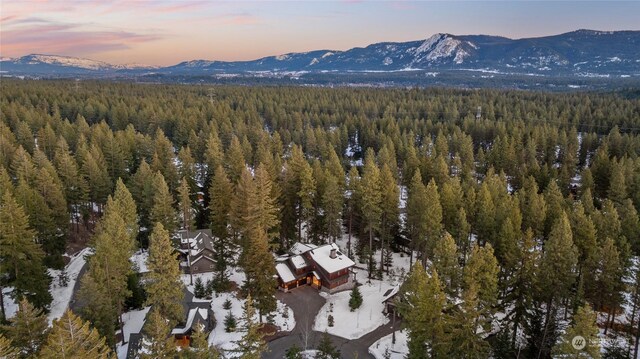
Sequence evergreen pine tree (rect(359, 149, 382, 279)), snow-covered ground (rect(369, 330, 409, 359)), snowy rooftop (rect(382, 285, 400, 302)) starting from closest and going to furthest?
snow-covered ground (rect(369, 330, 409, 359))
snowy rooftop (rect(382, 285, 400, 302))
evergreen pine tree (rect(359, 149, 382, 279))

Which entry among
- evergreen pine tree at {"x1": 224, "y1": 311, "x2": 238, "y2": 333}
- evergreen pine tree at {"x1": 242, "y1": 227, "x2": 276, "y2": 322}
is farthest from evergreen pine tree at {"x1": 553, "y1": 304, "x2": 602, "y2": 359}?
evergreen pine tree at {"x1": 224, "y1": 311, "x2": 238, "y2": 333}

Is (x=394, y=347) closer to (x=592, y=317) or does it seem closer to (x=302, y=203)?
(x=592, y=317)

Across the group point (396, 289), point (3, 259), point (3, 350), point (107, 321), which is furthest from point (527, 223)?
point (3, 259)

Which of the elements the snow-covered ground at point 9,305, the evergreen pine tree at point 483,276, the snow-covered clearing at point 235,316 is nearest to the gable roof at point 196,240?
the snow-covered clearing at point 235,316

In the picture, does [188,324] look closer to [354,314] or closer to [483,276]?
[354,314]

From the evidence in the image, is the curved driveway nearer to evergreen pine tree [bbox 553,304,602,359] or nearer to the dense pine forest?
the dense pine forest

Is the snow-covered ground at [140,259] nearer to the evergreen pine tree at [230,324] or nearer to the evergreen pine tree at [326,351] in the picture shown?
the evergreen pine tree at [230,324]
